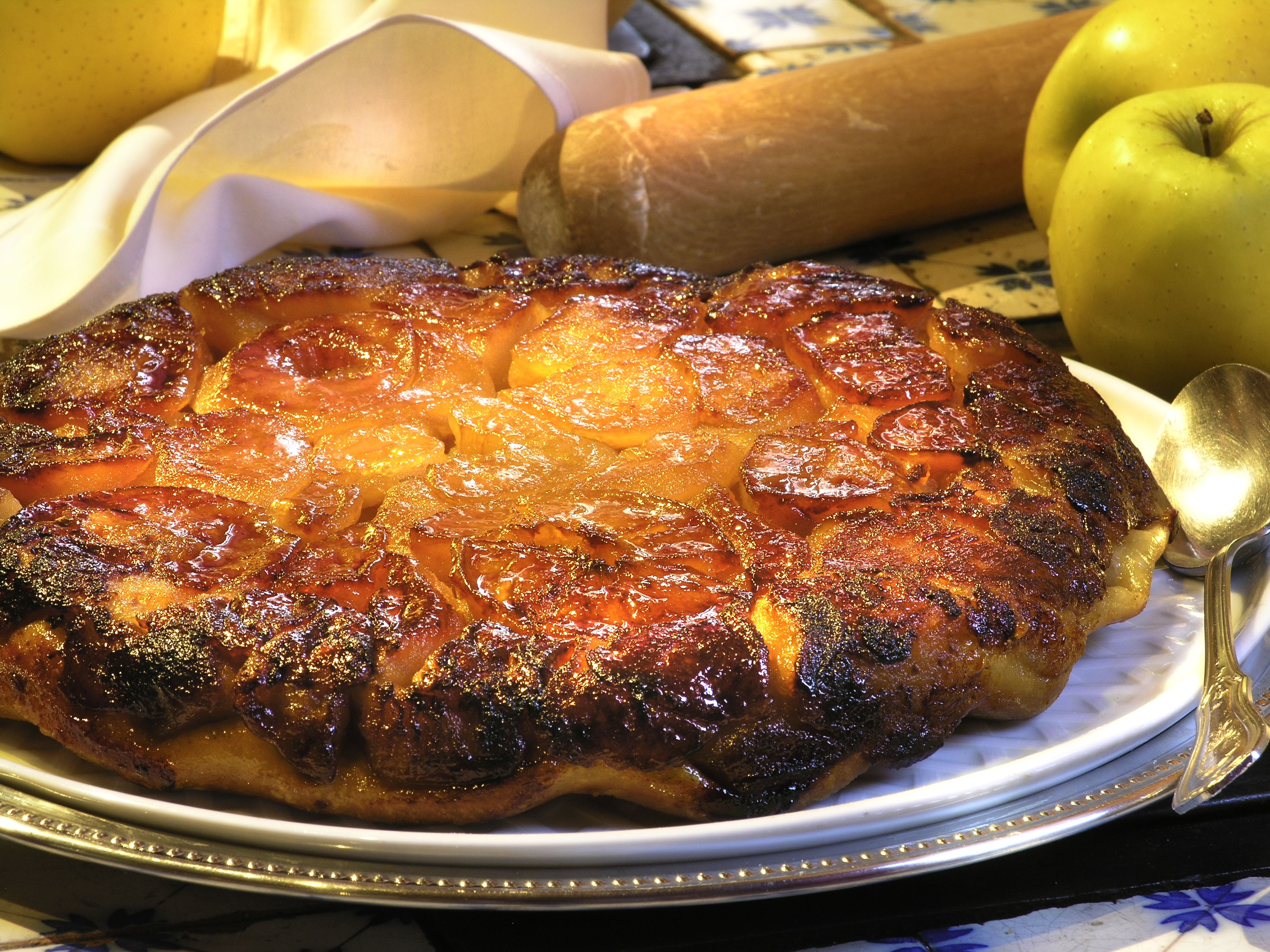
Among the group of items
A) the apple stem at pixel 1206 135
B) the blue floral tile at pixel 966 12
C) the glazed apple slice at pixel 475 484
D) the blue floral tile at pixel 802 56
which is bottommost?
the blue floral tile at pixel 802 56

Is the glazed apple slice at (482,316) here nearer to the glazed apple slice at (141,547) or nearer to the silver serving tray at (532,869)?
the glazed apple slice at (141,547)

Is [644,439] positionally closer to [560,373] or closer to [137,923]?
[560,373]

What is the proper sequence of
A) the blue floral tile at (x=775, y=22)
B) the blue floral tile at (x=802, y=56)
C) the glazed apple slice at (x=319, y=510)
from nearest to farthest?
the glazed apple slice at (x=319, y=510), the blue floral tile at (x=802, y=56), the blue floral tile at (x=775, y=22)

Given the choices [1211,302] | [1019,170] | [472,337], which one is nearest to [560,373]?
[472,337]

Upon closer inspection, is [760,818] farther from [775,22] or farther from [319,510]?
[775,22]

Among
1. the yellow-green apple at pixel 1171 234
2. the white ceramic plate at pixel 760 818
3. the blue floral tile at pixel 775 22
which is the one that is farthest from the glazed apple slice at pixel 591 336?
the blue floral tile at pixel 775 22

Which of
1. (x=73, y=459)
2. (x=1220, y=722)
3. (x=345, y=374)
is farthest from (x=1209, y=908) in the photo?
(x=73, y=459)

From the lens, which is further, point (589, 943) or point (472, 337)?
point (472, 337)
